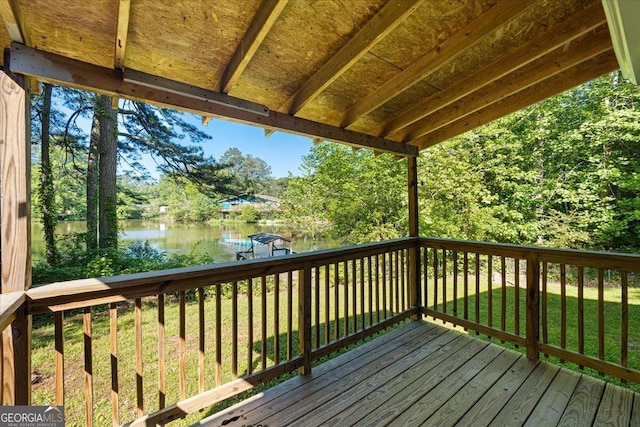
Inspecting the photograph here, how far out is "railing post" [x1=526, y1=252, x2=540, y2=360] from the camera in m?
2.61

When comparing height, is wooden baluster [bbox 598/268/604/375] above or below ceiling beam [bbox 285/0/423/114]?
below

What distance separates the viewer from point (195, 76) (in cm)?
204

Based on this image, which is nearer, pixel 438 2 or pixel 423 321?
pixel 438 2

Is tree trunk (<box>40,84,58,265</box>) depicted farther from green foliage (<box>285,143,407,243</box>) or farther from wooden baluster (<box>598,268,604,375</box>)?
wooden baluster (<box>598,268,604,375</box>)

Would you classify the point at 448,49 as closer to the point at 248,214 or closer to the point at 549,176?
the point at 549,176

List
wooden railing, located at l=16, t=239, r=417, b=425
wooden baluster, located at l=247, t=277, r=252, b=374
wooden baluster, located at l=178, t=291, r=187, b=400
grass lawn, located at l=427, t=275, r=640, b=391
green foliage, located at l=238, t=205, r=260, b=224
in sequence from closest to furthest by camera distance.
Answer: wooden railing, located at l=16, t=239, r=417, b=425
wooden baluster, located at l=178, t=291, r=187, b=400
wooden baluster, located at l=247, t=277, r=252, b=374
grass lawn, located at l=427, t=275, r=640, b=391
green foliage, located at l=238, t=205, r=260, b=224

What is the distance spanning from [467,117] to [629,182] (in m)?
7.47

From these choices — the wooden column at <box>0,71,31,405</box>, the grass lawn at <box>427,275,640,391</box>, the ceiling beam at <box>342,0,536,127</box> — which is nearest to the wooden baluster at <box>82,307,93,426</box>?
the wooden column at <box>0,71,31,405</box>

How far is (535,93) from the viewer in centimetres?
272

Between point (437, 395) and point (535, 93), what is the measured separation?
9.84 feet

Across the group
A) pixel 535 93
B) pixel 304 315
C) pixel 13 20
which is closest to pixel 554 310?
pixel 535 93

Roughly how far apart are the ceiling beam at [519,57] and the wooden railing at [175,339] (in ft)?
5.34

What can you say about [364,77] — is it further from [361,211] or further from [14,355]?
[361,211]

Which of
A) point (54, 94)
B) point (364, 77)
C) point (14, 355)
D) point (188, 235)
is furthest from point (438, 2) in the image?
point (188, 235)
